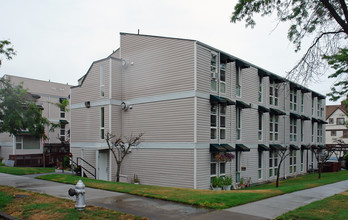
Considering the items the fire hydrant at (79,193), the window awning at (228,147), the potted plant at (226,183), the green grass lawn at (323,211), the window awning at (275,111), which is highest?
the window awning at (275,111)

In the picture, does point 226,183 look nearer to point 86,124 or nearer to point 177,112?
point 177,112

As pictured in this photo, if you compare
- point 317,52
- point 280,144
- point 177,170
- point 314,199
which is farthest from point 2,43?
point 280,144

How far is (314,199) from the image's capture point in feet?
40.3

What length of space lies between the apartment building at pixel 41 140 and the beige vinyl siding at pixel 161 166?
12.6 m

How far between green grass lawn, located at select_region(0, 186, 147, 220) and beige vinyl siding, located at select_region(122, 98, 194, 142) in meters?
7.47

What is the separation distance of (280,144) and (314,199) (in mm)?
13843

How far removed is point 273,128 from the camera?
25109 mm

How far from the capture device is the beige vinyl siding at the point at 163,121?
16531 mm

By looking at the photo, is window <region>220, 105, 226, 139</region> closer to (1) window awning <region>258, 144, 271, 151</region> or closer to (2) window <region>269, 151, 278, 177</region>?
(1) window awning <region>258, 144, 271, 151</region>

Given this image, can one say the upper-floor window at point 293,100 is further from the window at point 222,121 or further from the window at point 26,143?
the window at point 26,143

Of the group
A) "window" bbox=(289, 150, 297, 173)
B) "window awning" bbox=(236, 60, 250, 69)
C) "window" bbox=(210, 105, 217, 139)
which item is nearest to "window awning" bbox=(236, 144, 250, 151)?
"window" bbox=(210, 105, 217, 139)

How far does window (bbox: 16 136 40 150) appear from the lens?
3174 centimetres

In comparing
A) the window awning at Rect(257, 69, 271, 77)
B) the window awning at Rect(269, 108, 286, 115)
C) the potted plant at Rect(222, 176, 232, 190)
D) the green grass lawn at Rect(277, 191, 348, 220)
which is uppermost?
the window awning at Rect(257, 69, 271, 77)

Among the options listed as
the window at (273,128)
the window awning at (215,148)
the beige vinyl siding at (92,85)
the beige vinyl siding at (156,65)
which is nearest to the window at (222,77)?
the beige vinyl siding at (156,65)
